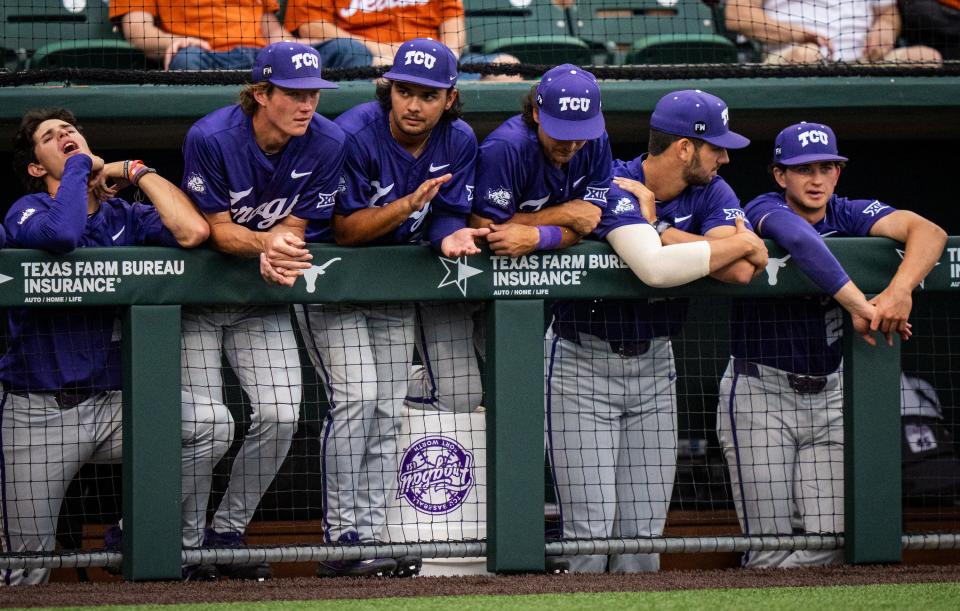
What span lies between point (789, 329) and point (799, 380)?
0.17m

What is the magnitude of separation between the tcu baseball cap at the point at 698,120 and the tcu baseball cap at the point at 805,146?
225 mm

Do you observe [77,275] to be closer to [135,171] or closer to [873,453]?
[135,171]

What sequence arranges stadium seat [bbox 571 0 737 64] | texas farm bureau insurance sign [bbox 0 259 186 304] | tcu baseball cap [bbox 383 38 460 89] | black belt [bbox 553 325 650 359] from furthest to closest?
1. stadium seat [bbox 571 0 737 64]
2. black belt [bbox 553 325 650 359]
3. tcu baseball cap [bbox 383 38 460 89]
4. texas farm bureau insurance sign [bbox 0 259 186 304]

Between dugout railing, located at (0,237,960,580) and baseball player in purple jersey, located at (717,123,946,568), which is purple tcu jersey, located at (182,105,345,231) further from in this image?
baseball player in purple jersey, located at (717,123,946,568)

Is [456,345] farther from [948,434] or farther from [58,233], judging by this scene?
[948,434]

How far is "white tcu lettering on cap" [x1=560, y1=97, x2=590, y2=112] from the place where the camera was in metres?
3.45

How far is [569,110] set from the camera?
136 inches

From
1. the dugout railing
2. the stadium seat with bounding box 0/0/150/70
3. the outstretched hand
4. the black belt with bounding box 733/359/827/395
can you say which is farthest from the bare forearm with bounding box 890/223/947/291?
the stadium seat with bounding box 0/0/150/70

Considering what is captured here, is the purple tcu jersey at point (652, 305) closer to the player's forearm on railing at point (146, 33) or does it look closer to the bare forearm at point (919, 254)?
the bare forearm at point (919, 254)

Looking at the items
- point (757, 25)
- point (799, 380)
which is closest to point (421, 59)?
point (799, 380)

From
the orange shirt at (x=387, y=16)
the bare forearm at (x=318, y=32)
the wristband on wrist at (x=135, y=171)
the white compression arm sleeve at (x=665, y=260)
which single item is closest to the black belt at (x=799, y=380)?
the white compression arm sleeve at (x=665, y=260)

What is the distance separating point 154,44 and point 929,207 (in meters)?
3.62

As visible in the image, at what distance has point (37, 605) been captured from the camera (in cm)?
309

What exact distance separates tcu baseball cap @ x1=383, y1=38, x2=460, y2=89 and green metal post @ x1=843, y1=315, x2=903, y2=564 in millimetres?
1442
